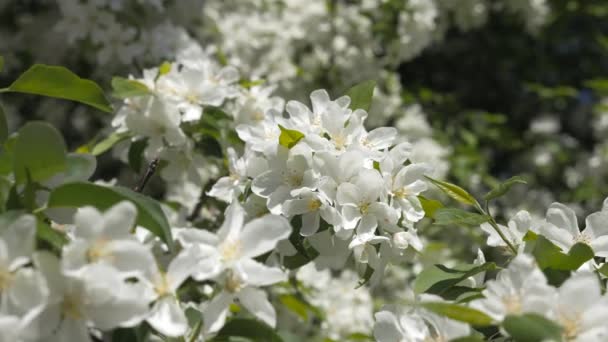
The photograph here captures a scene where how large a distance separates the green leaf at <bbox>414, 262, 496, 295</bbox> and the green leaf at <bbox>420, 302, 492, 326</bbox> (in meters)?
0.23

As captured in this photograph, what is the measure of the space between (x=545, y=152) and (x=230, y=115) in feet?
12.6

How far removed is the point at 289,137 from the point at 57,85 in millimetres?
405

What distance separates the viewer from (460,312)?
0.92 metres

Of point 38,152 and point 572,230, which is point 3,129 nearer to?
point 38,152

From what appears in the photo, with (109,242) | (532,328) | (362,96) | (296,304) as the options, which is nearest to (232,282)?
(109,242)

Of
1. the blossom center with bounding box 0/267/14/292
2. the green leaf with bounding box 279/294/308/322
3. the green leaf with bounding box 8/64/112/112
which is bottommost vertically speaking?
the green leaf with bounding box 279/294/308/322

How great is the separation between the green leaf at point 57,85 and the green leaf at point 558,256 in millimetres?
752

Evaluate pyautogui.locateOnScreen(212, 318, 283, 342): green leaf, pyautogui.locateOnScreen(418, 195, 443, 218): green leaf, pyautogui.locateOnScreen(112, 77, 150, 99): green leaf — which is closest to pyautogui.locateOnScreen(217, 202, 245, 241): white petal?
pyautogui.locateOnScreen(212, 318, 283, 342): green leaf

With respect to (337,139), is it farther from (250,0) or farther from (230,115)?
(250,0)

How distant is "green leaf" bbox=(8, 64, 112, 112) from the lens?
4.11ft

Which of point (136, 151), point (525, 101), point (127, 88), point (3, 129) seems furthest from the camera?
point (525, 101)

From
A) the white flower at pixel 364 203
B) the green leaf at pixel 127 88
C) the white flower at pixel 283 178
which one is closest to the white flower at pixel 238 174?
the white flower at pixel 283 178

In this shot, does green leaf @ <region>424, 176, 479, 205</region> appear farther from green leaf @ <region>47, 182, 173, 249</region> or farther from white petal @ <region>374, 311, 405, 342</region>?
green leaf @ <region>47, 182, 173, 249</region>

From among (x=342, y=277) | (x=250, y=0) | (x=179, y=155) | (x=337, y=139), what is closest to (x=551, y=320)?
(x=337, y=139)
